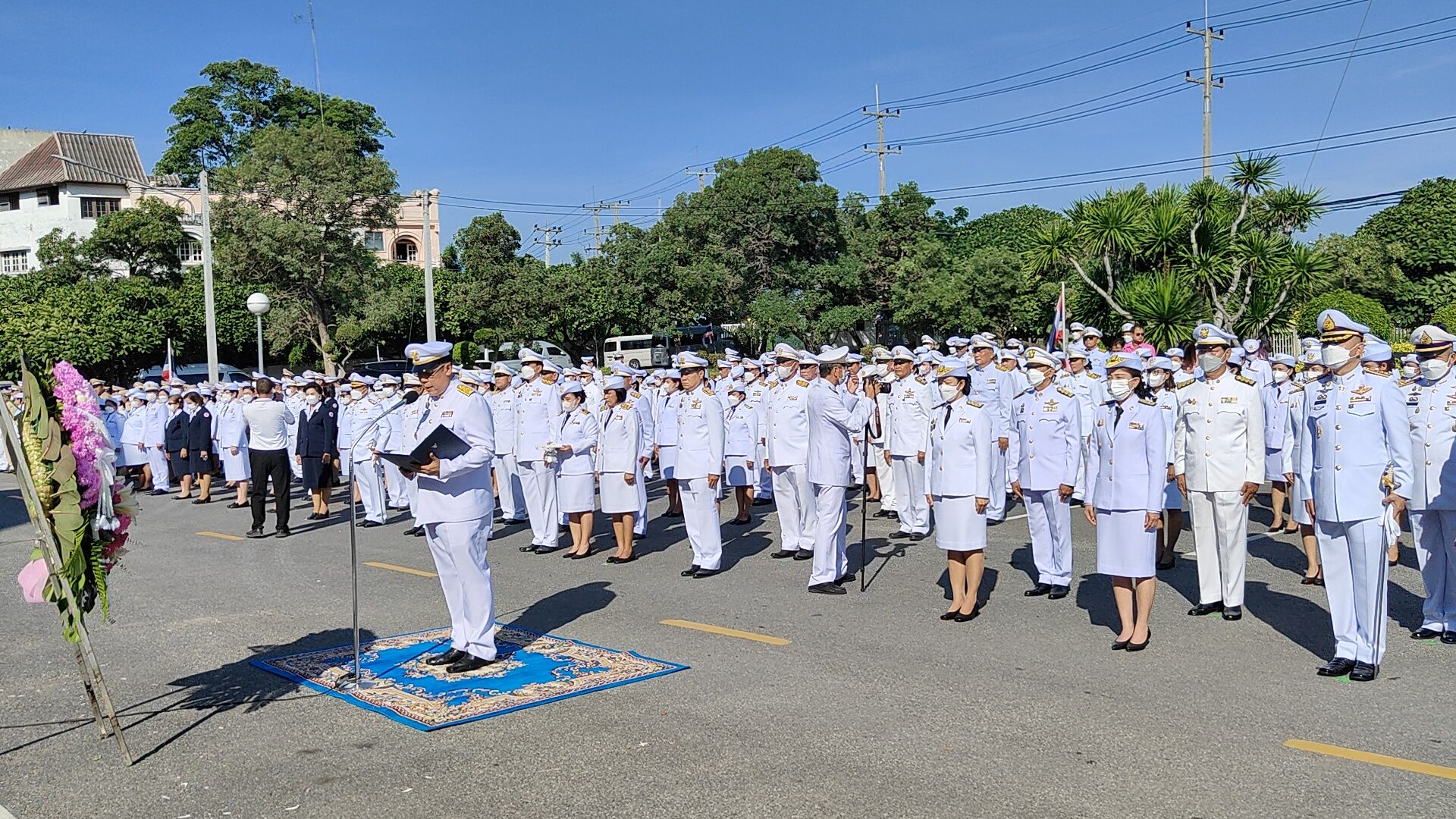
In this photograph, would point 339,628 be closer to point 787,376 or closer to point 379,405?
point 787,376

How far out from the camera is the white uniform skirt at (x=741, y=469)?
15.5m

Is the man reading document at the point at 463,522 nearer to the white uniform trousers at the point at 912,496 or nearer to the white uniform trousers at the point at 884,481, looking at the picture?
the white uniform trousers at the point at 912,496

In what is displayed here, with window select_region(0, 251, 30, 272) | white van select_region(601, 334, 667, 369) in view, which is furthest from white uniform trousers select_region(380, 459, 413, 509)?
window select_region(0, 251, 30, 272)

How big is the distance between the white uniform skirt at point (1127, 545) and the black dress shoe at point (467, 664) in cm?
411

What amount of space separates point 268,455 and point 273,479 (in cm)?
31

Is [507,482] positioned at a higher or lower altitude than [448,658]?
higher

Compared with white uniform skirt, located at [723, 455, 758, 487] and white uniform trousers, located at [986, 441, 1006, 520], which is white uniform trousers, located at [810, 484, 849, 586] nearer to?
white uniform trousers, located at [986, 441, 1006, 520]

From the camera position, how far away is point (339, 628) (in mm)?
9141

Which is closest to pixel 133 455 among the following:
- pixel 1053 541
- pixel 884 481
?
pixel 884 481

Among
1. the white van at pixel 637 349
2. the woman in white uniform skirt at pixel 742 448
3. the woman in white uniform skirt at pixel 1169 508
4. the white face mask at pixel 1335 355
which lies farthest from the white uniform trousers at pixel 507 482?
the white van at pixel 637 349

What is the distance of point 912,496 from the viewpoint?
13.6 m

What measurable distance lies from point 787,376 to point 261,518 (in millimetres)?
7190

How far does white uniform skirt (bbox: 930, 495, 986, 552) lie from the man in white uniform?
5.55 feet

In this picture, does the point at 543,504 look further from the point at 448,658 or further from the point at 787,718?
the point at 787,718
